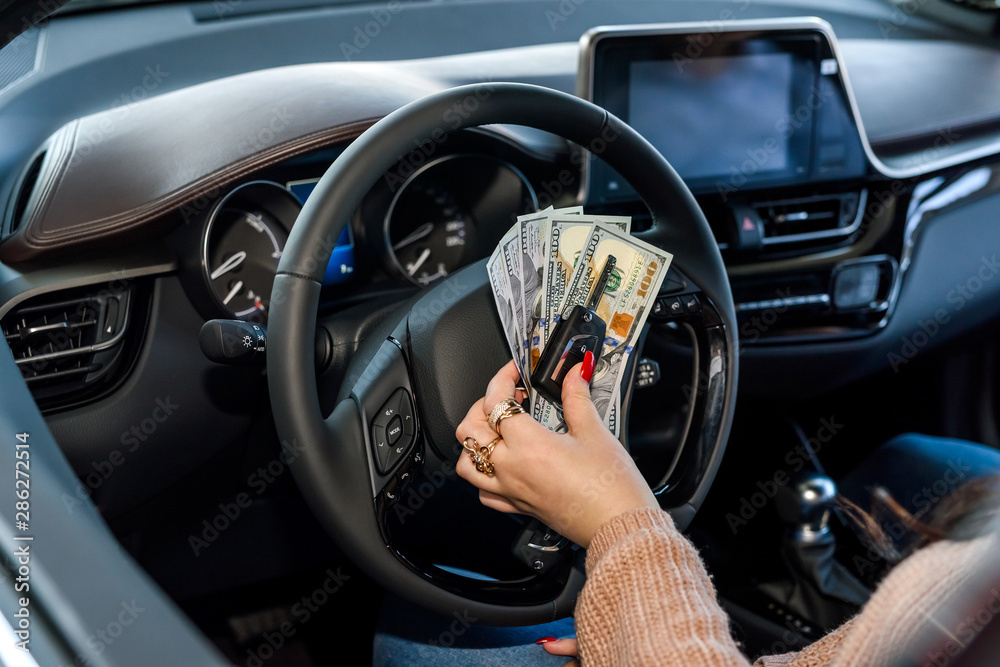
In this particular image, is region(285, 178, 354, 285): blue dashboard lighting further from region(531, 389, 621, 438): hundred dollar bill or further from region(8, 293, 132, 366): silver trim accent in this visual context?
region(531, 389, 621, 438): hundred dollar bill

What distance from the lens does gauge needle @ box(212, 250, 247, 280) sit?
4.15 ft

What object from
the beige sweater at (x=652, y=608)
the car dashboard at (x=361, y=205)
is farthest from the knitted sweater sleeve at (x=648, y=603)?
the car dashboard at (x=361, y=205)

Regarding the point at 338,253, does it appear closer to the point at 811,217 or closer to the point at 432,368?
the point at 432,368

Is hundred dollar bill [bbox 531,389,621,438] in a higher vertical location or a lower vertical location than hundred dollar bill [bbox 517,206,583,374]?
lower

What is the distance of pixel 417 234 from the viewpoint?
147 cm

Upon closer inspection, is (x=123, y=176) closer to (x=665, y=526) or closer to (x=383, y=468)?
(x=383, y=468)

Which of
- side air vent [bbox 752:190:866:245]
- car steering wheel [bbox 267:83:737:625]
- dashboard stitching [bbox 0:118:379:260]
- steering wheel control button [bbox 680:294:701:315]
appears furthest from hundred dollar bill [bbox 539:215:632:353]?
side air vent [bbox 752:190:866:245]

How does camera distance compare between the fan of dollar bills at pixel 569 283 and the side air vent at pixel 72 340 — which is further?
the side air vent at pixel 72 340

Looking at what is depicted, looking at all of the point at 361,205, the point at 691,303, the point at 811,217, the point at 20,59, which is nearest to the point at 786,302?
the point at 811,217

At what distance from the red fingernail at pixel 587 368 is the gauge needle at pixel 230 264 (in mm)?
643

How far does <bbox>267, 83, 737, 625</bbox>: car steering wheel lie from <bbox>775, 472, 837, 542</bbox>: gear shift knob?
0.59 m

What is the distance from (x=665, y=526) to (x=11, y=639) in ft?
1.72

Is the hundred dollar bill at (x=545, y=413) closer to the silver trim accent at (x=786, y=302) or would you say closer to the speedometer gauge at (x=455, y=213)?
the speedometer gauge at (x=455, y=213)

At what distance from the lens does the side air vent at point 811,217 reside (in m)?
1.70
